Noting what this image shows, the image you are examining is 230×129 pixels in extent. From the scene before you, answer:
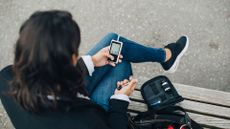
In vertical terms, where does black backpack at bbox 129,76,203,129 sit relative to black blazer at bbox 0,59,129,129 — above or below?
below

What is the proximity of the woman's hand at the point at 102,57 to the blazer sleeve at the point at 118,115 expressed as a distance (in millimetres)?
390

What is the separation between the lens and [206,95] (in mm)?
2684

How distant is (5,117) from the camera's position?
3.39 meters

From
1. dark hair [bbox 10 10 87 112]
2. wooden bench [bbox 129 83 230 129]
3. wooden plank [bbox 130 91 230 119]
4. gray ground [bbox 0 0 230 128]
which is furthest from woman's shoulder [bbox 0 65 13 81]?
gray ground [bbox 0 0 230 128]

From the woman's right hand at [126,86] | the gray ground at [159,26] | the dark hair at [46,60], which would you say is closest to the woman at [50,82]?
the dark hair at [46,60]

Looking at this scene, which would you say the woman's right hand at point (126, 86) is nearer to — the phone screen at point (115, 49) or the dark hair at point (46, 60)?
the phone screen at point (115, 49)

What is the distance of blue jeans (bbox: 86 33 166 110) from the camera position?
2572 mm

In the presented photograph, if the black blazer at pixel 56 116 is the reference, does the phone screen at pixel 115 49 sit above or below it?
above

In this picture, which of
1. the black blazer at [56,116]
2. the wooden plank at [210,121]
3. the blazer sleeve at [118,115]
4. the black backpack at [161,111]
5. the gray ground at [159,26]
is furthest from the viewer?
the gray ground at [159,26]

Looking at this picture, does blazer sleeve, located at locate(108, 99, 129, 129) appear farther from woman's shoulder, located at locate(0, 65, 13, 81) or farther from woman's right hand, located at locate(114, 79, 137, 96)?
woman's shoulder, located at locate(0, 65, 13, 81)

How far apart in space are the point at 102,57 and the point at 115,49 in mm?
109

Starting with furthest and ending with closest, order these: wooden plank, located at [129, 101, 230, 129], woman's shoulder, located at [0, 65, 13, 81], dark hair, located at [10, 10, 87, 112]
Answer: wooden plank, located at [129, 101, 230, 129], woman's shoulder, located at [0, 65, 13, 81], dark hair, located at [10, 10, 87, 112]

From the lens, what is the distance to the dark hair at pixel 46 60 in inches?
65.4

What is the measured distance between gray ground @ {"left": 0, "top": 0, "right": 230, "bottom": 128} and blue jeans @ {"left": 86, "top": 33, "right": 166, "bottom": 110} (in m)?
0.71
